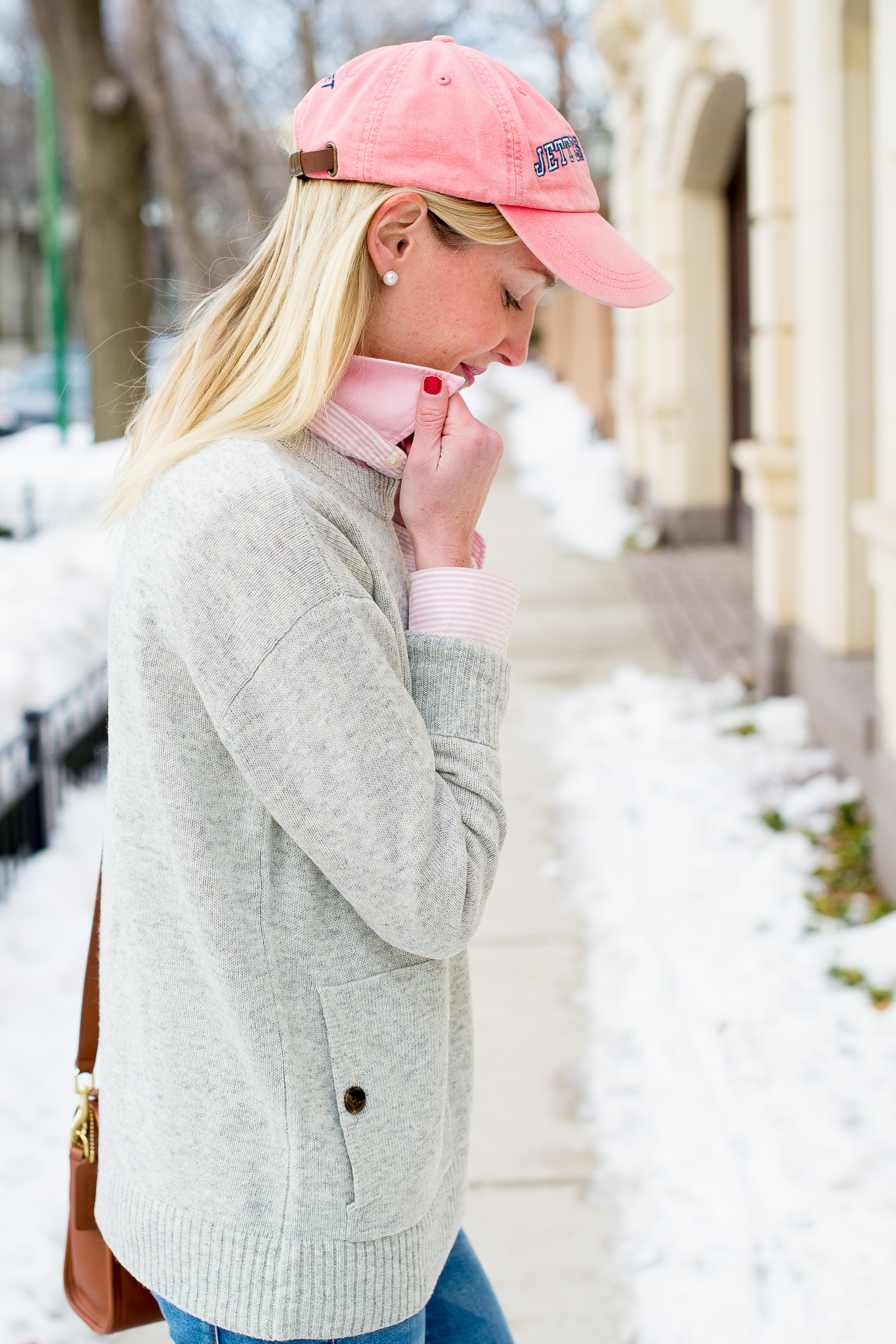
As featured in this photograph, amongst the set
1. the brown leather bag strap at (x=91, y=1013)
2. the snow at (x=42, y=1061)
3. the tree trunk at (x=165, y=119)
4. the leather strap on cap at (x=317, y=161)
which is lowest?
the snow at (x=42, y=1061)

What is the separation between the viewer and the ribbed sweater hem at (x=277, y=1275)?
123cm

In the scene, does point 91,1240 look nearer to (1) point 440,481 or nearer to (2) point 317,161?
(1) point 440,481

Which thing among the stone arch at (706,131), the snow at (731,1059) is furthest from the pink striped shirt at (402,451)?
the stone arch at (706,131)

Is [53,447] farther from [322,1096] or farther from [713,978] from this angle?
[322,1096]

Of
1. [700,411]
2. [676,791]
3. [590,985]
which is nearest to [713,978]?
[590,985]

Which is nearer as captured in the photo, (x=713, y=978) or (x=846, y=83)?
(x=713, y=978)

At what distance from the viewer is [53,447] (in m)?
16.3

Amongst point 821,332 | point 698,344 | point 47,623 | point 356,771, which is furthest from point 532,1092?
point 698,344

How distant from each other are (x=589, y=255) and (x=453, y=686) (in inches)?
19.3

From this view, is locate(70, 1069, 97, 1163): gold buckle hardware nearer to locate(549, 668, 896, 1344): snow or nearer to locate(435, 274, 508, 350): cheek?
locate(435, 274, 508, 350): cheek

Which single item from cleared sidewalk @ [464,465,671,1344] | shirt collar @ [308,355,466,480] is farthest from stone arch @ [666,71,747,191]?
shirt collar @ [308,355,466,480]

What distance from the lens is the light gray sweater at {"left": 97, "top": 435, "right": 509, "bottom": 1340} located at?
1.14 meters

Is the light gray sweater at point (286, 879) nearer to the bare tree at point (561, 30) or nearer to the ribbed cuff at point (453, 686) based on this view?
the ribbed cuff at point (453, 686)

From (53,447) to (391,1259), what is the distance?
16119 mm
